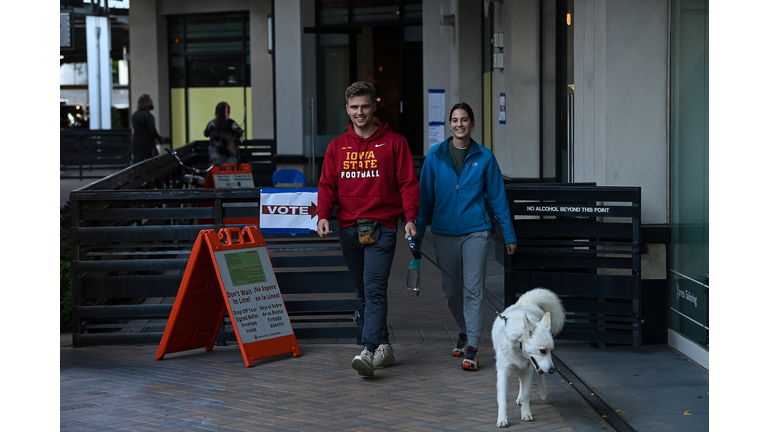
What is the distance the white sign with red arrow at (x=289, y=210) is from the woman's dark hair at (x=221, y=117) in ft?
26.1

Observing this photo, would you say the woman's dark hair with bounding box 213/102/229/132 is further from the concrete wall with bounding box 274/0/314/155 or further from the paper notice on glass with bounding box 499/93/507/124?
the paper notice on glass with bounding box 499/93/507/124

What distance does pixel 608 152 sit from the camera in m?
7.14

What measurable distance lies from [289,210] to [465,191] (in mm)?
1657

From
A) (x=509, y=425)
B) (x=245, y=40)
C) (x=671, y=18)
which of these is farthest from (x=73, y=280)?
(x=245, y=40)

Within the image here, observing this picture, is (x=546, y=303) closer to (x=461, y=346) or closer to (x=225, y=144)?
(x=461, y=346)

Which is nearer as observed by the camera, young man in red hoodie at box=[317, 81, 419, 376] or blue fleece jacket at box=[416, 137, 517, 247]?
young man in red hoodie at box=[317, 81, 419, 376]

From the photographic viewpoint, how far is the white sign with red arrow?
7.12m

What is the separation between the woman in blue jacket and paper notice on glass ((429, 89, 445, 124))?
8.91 metres

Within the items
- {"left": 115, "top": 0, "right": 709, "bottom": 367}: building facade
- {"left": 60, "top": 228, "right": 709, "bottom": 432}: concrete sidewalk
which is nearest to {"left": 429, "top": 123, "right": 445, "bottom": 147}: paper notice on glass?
{"left": 115, "top": 0, "right": 709, "bottom": 367}: building facade

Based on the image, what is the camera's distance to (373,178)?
6.12m

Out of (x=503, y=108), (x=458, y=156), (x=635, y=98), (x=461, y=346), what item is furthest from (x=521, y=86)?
(x=461, y=346)

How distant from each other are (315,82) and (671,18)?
12909 mm

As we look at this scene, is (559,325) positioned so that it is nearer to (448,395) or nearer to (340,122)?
(448,395)

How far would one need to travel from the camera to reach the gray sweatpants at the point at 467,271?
629 cm
